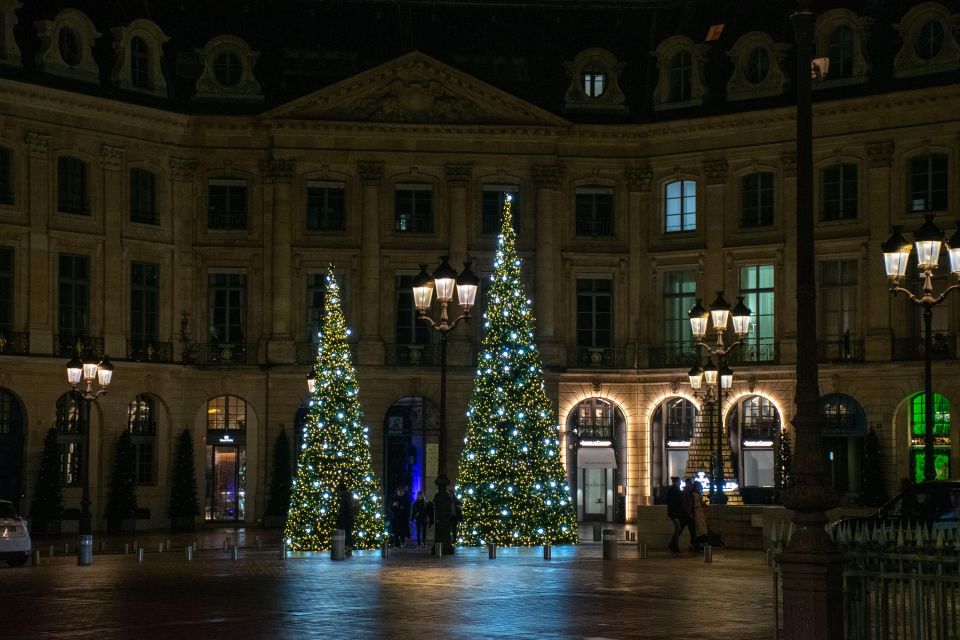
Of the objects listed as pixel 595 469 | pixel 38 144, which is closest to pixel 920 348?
pixel 595 469

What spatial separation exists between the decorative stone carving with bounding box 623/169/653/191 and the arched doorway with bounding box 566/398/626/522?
7538 mm

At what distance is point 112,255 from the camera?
5519 cm

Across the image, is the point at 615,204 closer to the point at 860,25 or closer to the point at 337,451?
the point at 860,25

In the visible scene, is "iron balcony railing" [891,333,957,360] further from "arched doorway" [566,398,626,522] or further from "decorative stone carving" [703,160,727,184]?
"arched doorway" [566,398,626,522]

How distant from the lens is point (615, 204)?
194ft

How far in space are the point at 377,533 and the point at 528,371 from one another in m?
5.17

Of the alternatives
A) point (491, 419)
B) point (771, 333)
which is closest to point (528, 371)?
point (491, 419)

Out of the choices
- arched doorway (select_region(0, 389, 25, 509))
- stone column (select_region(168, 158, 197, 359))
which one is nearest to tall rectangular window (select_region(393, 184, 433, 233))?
stone column (select_region(168, 158, 197, 359))

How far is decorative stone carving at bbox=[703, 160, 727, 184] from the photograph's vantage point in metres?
57.3

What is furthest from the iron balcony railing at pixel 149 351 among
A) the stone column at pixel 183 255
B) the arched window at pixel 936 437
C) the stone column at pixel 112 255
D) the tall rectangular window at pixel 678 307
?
the arched window at pixel 936 437

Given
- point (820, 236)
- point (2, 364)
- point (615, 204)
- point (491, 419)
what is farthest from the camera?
point (615, 204)

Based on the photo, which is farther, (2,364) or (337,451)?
(2,364)

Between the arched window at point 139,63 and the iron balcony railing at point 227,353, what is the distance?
347 inches

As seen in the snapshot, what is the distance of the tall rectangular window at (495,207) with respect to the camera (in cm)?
5831
